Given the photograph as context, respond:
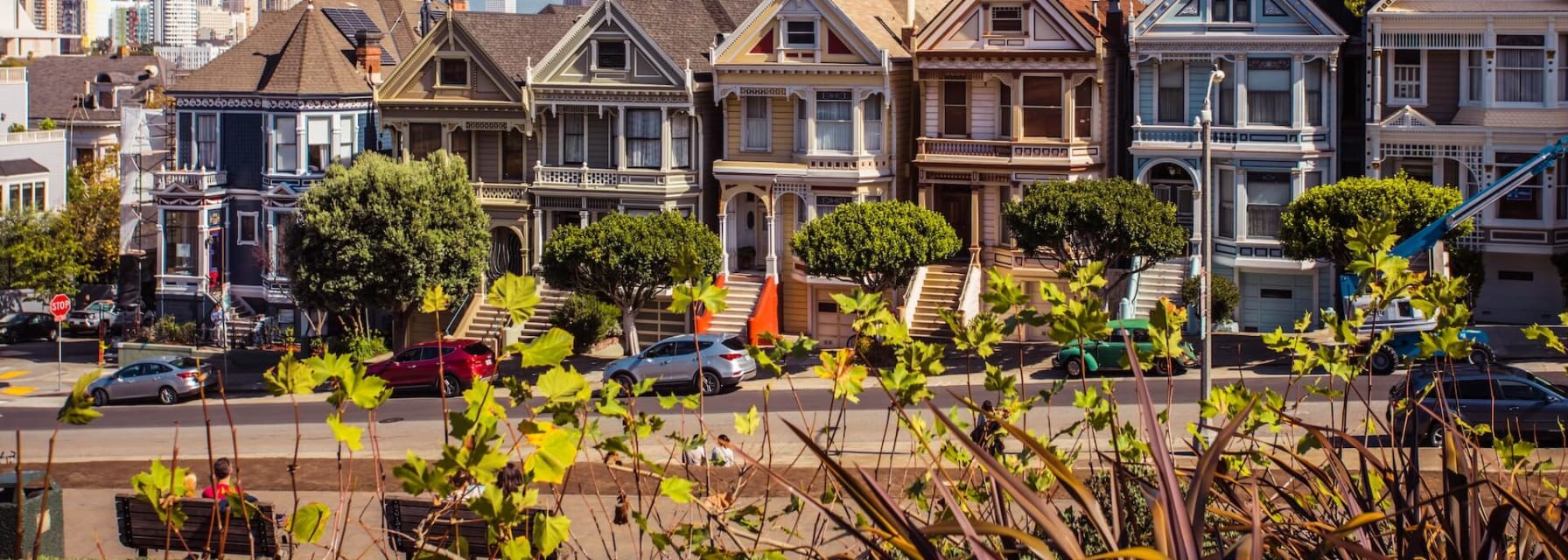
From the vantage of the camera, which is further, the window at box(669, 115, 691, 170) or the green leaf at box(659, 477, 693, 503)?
the window at box(669, 115, 691, 170)

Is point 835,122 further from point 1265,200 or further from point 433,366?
point 433,366

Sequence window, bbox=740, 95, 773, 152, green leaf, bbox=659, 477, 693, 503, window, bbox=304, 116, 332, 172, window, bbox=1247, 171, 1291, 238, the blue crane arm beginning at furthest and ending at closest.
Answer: window, bbox=304, 116, 332, 172, window, bbox=740, 95, 773, 152, window, bbox=1247, 171, 1291, 238, the blue crane arm, green leaf, bbox=659, 477, 693, 503

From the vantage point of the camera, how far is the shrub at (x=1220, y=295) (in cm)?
4519

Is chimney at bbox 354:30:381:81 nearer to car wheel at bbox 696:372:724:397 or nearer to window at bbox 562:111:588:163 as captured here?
window at bbox 562:111:588:163

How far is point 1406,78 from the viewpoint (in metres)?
45.0

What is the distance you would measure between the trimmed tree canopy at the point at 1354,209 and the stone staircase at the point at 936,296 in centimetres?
838

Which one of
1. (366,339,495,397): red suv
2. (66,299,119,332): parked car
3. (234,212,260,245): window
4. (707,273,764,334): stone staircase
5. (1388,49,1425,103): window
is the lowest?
(366,339,495,397): red suv

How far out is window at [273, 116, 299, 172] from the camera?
2145 inches

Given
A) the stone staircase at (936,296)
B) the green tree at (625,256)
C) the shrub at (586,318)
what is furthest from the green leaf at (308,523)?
the shrub at (586,318)

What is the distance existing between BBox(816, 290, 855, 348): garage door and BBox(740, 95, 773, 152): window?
4.04 metres

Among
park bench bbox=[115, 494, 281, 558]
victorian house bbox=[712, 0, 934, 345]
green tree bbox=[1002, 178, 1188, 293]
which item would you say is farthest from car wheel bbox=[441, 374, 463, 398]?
park bench bbox=[115, 494, 281, 558]

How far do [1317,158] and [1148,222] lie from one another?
4.85 m

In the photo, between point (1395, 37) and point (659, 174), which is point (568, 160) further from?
point (1395, 37)

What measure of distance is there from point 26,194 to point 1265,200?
4599 centimetres
